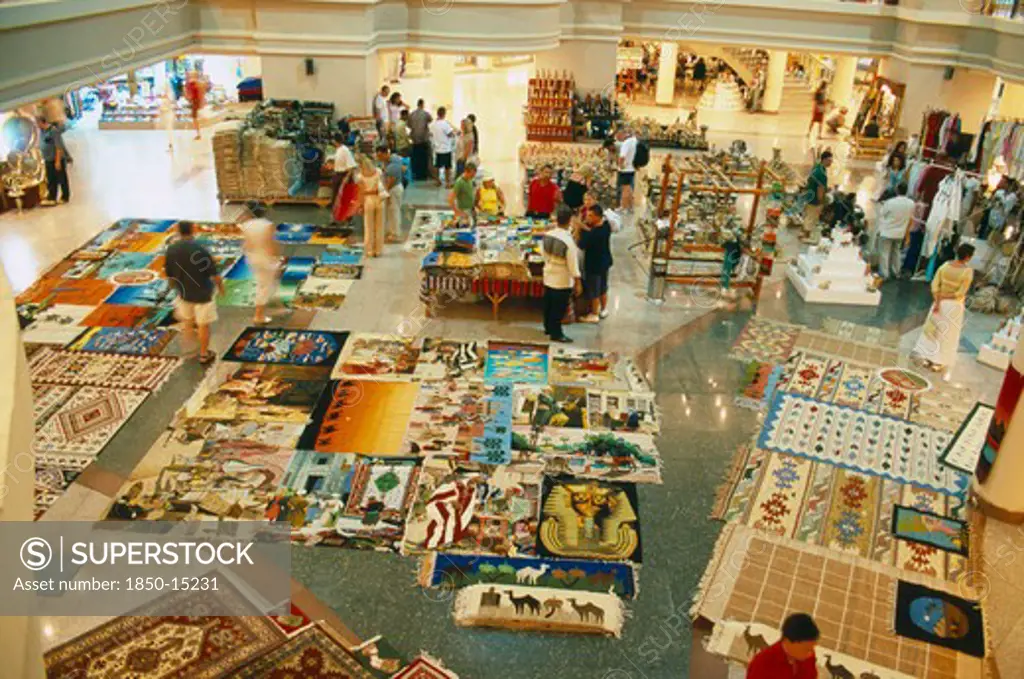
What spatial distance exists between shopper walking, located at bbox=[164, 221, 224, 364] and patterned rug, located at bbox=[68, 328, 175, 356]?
53cm

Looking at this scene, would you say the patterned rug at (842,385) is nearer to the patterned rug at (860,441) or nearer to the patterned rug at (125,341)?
the patterned rug at (860,441)

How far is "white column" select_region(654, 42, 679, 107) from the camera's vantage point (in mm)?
23125

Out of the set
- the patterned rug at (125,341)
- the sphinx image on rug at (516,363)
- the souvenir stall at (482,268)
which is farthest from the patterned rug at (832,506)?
the patterned rug at (125,341)

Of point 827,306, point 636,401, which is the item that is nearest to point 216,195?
point 636,401

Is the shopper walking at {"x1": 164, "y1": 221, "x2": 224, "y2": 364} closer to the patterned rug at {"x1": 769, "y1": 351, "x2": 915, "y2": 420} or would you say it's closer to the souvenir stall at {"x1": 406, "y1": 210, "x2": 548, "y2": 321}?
the souvenir stall at {"x1": 406, "y1": 210, "x2": 548, "y2": 321}

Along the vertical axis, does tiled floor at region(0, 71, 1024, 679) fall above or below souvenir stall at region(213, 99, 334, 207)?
below

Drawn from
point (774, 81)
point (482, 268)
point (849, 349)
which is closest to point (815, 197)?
point (849, 349)

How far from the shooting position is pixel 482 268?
1005 centimetres

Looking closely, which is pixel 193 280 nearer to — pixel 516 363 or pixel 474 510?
pixel 516 363

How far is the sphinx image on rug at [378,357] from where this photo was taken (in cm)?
890

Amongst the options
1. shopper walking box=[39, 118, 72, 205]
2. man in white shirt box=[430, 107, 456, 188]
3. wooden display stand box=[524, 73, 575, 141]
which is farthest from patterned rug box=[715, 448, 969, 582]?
wooden display stand box=[524, 73, 575, 141]

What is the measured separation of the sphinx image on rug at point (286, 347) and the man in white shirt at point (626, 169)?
646 centimetres

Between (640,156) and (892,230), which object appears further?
(640,156)

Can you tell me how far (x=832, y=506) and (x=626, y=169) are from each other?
26.6 ft
